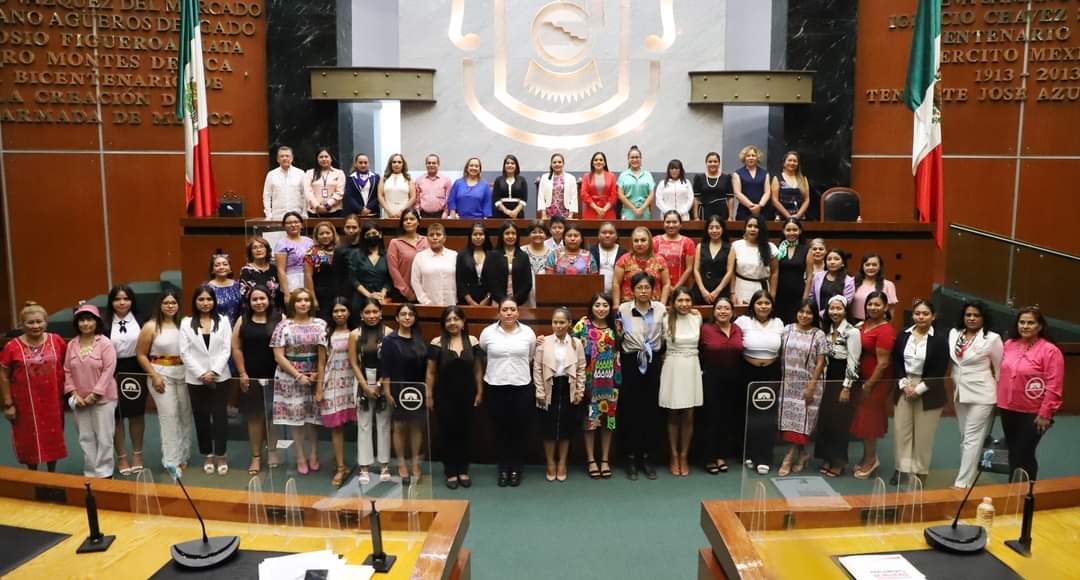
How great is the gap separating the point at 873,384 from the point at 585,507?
2.25 metres

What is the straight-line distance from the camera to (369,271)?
22.7ft

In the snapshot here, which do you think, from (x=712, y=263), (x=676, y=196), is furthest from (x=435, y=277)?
(x=676, y=196)

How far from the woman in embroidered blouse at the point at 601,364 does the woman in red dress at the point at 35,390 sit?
3.63 meters

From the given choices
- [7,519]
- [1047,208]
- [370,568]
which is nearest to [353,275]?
[7,519]

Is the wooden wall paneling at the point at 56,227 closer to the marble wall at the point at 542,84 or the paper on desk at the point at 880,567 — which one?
the marble wall at the point at 542,84

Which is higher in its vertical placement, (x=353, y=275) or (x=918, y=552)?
(x=353, y=275)

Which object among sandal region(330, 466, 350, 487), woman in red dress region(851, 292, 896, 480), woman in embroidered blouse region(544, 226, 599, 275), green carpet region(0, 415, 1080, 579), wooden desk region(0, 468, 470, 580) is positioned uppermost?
woman in embroidered blouse region(544, 226, 599, 275)

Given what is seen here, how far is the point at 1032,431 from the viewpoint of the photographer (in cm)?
543

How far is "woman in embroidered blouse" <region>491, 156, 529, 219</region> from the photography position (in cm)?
823

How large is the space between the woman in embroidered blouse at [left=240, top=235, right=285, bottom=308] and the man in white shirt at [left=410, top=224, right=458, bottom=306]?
1.12 m

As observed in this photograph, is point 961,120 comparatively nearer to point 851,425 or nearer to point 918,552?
point 851,425

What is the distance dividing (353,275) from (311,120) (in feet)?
12.9

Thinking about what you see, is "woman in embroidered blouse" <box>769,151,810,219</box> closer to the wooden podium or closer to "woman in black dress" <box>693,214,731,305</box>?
"woman in black dress" <box>693,214,731,305</box>

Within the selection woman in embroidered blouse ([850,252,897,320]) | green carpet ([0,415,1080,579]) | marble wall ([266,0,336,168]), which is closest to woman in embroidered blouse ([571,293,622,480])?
green carpet ([0,415,1080,579])
